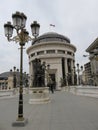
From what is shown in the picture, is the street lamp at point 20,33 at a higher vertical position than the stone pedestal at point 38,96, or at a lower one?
higher

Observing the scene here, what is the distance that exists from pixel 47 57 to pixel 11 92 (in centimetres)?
5624

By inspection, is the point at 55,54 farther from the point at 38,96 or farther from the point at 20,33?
the point at 20,33

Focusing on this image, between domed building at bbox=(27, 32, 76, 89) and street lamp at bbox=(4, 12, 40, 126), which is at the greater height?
domed building at bbox=(27, 32, 76, 89)

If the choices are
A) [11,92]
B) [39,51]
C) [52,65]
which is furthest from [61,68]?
[11,92]

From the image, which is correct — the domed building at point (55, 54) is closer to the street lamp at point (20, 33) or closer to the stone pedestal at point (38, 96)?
the stone pedestal at point (38, 96)

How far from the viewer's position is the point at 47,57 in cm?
8744

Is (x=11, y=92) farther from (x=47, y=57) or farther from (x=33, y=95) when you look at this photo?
(x=47, y=57)

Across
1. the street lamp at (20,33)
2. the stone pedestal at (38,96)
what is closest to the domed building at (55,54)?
the stone pedestal at (38,96)

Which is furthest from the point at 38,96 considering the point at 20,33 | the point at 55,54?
the point at 55,54

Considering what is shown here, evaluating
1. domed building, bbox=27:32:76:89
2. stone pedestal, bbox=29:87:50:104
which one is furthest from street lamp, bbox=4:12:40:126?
domed building, bbox=27:32:76:89

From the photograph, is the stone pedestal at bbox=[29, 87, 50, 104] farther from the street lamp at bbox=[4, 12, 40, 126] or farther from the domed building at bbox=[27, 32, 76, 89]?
the domed building at bbox=[27, 32, 76, 89]

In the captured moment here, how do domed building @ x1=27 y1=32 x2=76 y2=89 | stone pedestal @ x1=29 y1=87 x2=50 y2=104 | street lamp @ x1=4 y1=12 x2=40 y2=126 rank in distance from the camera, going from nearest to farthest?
street lamp @ x1=4 y1=12 x2=40 y2=126 → stone pedestal @ x1=29 y1=87 x2=50 y2=104 → domed building @ x1=27 y1=32 x2=76 y2=89

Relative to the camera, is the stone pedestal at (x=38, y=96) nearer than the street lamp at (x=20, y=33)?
No

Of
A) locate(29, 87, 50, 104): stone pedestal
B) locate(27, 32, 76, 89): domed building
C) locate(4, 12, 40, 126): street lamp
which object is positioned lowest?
locate(29, 87, 50, 104): stone pedestal
